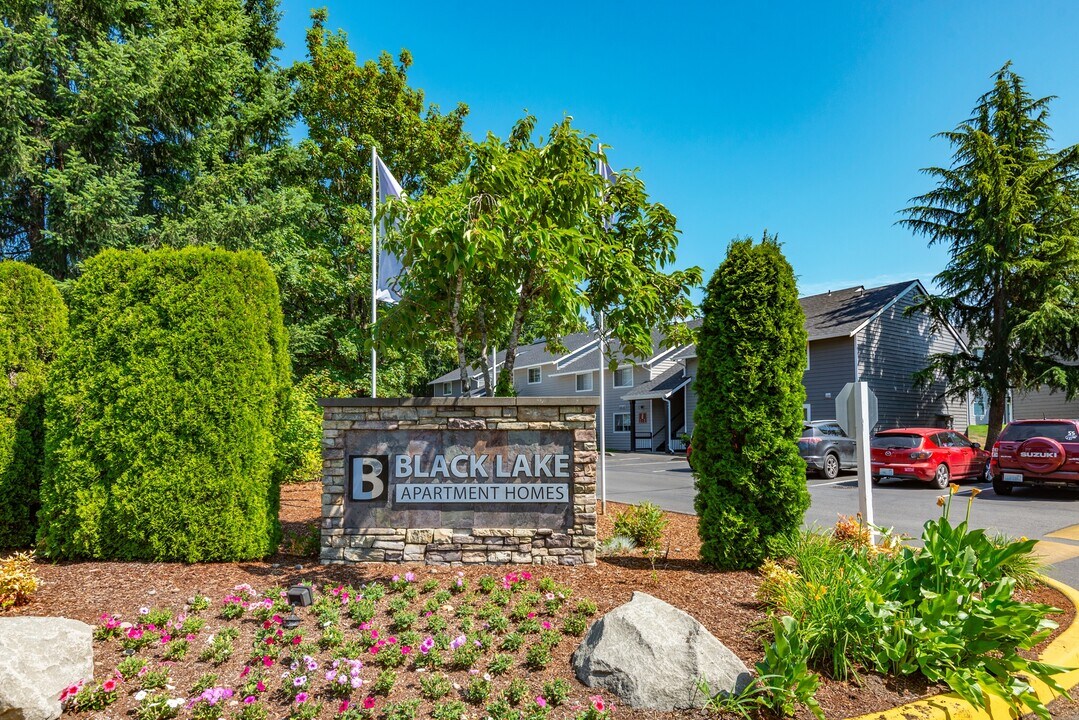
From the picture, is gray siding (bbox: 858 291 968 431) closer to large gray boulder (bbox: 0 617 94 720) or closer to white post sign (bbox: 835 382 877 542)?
white post sign (bbox: 835 382 877 542)

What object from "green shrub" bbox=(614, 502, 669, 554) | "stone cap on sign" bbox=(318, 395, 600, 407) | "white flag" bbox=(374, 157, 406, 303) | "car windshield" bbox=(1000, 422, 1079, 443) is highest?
"white flag" bbox=(374, 157, 406, 303)

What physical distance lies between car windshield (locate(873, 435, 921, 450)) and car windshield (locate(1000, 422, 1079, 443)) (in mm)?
1838

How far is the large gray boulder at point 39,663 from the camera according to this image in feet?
9.91

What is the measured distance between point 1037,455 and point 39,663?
1579cm

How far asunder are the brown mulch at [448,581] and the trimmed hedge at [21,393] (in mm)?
1028

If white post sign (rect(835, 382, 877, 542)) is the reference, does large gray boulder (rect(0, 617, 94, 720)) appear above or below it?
below

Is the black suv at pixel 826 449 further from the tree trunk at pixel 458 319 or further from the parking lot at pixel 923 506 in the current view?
the tree trunk at pixel 458 319

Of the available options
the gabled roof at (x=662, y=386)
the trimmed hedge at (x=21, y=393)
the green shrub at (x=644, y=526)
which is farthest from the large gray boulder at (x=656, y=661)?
the gabled roof at (x=662, y=386)

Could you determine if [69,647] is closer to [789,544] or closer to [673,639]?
A: [673,639]

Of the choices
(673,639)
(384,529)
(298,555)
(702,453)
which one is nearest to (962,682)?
(673,639)

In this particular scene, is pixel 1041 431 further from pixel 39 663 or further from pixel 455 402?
pixel 39 663

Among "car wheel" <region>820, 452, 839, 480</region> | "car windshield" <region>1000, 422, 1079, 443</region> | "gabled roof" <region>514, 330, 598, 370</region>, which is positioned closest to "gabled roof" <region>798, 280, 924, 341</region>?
"car wheel" <region>820, 452, 839, 480</region>

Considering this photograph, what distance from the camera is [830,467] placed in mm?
16281

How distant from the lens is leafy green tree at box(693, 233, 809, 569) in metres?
5.27
